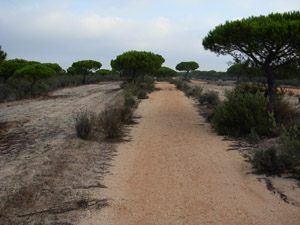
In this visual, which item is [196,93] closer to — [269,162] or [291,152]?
[269,162]

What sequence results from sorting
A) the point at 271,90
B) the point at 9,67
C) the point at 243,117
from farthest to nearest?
the point at 9,67 → the point at 271,90 → the point at 243,117

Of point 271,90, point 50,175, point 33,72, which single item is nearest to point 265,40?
point 271,90

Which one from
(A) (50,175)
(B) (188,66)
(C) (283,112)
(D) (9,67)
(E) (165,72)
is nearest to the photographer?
(A) (50,175)

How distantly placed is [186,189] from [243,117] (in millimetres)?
4882

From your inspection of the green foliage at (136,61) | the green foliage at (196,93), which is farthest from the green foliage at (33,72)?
the green foliage at (196,93)

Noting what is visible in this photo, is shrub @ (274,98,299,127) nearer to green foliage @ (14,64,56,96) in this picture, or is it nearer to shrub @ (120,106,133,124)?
shrub @ (120,106,133,124)

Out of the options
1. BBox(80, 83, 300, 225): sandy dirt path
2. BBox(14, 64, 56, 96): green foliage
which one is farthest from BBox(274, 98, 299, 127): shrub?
BBox(14, 64, 56, 96): green foliage

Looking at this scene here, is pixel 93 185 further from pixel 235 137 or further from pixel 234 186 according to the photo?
pixel 235 137

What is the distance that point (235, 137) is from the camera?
8547mm

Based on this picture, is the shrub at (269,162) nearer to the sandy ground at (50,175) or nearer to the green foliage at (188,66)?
the sandy ground at (50,175)

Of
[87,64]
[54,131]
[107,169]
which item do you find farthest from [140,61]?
[107,169]

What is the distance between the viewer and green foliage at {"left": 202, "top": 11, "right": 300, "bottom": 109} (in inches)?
329

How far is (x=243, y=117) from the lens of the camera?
883cm

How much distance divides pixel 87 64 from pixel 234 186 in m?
40.1
